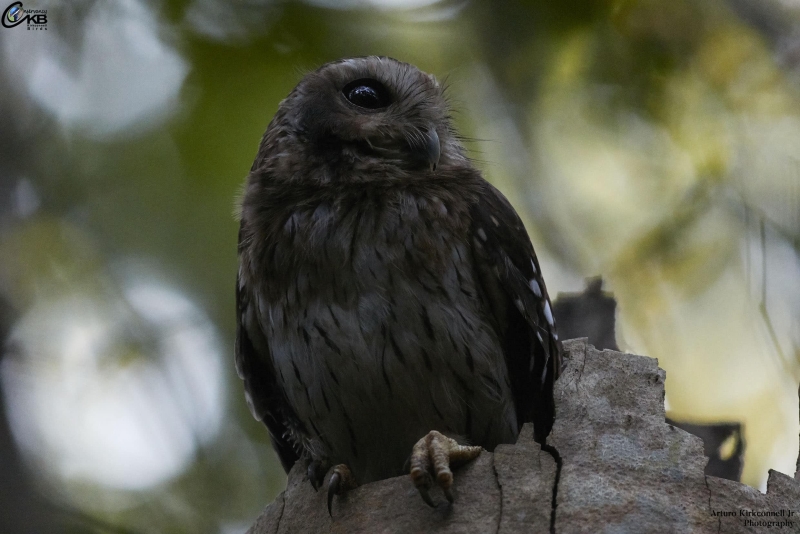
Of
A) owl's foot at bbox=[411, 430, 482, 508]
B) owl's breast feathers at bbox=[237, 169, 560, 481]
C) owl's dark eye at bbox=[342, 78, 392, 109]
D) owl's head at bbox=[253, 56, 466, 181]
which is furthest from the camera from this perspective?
owl's dark eye at bbox=[342, 78, 392, 109]

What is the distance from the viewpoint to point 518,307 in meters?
3.41

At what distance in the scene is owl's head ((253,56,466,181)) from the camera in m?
3.58

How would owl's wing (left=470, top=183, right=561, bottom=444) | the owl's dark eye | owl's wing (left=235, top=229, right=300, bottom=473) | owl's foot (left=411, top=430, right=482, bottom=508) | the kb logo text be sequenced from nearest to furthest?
owl's foot (left=411, top=430, right=482, bottom=508) → owl's wing (left=470, top=183, right=561, bottom=444) → owl's wing (left=235, top=229, right=300, bottom=473) → the owl's dark eye → the kb logo text

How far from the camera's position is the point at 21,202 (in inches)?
211

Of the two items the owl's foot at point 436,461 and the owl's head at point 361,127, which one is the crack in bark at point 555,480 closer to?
the owl's foot at point 436,461

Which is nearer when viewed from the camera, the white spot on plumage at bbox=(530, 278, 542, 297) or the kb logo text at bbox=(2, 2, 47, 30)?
the white spot on plumage at bbox=(530, 278, 542, 297)

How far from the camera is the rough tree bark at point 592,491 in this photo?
2389 millimetres

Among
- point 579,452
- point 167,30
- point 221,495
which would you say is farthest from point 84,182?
point 579,452

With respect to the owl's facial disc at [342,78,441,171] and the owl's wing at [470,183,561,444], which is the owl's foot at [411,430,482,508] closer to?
the owl's wing at [470,183,561,444]

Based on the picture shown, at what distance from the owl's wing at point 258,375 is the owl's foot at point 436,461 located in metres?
1.21

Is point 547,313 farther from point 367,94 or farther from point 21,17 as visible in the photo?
point 21,17

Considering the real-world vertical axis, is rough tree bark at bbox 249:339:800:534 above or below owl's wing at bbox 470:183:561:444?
below

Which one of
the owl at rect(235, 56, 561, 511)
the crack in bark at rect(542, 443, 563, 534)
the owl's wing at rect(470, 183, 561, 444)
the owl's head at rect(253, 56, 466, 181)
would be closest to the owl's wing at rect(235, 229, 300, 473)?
the owl at rect(235, 56, 561, 511)

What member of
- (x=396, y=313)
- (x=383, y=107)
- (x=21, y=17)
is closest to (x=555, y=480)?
(x=396, y=313)
